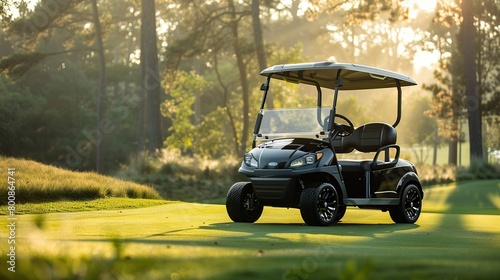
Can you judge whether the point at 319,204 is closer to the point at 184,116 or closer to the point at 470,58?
the point at 470,58

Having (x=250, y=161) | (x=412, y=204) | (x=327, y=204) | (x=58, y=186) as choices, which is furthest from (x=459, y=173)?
(x=250, y=161)

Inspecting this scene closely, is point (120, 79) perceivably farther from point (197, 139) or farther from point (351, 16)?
point (351, 16)

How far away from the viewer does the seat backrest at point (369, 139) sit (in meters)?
12.7

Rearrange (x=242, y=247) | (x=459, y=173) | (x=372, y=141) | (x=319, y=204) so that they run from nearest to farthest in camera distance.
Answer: (x=242, y=247)
(x=319, y=204)
(x=372, y=141)
(x=459, y=173)

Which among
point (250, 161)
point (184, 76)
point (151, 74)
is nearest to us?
point (250, 161)

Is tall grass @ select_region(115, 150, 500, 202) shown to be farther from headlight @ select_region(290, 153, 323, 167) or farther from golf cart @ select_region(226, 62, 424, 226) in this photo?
headlight @ select_region(290, 153, 323, 167)

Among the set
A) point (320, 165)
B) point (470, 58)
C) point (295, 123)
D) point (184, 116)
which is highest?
point (470, 58)

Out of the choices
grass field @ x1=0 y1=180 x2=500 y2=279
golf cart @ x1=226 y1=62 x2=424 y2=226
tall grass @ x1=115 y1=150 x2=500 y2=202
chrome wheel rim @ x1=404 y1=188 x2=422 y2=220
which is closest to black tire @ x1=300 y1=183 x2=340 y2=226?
golf cart @ x1=226 y1=62 x2=424 y2=226

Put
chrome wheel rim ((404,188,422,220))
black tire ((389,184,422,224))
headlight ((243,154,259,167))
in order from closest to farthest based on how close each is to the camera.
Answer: headlight ((243,154,259,167)) < black tire ((389,184,422,224)) < chrome wheel rim ((404,188,422,220))

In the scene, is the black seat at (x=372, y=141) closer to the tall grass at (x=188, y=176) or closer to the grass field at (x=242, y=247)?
the grass field at (x=242, y=247)

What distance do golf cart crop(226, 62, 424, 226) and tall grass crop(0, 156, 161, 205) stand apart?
5265 millimetres

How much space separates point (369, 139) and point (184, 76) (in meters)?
36.1

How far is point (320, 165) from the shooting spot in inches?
444

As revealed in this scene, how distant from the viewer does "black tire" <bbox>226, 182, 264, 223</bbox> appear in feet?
38.7
